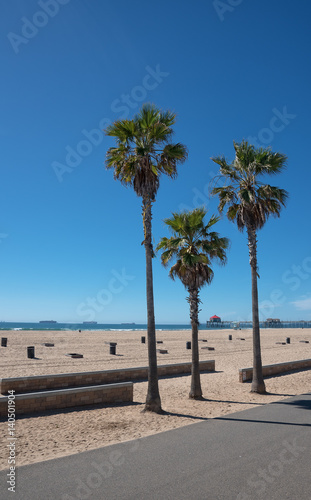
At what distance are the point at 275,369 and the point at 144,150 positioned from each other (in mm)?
13586

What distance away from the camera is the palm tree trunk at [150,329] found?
1074 centimetres

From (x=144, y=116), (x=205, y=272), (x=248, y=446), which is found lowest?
(x=248, y=446)

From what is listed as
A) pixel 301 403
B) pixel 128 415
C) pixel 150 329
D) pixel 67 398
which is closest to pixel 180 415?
pixel 128 415

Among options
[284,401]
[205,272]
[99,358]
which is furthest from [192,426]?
[99,358]

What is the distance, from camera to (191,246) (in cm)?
1365

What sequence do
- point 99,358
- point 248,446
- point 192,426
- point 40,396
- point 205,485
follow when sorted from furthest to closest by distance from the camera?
point 99,358, point 40,396, point 192,426, point 248,446, point 205,485

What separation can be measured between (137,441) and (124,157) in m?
8.52

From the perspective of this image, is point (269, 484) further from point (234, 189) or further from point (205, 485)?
point (234, 189)

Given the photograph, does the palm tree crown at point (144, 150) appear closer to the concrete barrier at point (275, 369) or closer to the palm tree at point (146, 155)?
the palm tree at point (146, 155)

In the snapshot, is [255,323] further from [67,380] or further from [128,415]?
[67,380]

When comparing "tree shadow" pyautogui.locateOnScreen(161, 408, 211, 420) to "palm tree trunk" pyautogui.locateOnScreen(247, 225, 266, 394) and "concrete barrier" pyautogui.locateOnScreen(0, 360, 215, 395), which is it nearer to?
"concrete barrier" pyautogui.locateOnScreen(0, 360, 215, 395)

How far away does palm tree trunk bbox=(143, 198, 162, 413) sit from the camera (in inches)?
423

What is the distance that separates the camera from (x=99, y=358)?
956 inches

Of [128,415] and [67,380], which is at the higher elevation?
[67,380]
